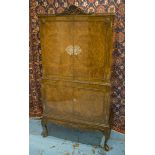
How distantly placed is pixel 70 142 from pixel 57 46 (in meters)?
1.41

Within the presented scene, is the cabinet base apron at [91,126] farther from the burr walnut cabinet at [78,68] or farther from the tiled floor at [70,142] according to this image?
the tiled floor at [70,142]

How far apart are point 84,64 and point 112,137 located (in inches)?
49.9

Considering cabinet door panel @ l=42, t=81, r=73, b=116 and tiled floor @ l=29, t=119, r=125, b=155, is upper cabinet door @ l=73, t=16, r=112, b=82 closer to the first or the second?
cabinet door panel @ l=42, t=81, r=73, b=116

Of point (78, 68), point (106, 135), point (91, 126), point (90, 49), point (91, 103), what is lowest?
point (106, 135)

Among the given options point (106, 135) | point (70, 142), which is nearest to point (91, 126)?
point (106, 135)

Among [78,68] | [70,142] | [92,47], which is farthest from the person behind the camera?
[70,142]

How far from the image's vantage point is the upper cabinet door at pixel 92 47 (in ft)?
7.92

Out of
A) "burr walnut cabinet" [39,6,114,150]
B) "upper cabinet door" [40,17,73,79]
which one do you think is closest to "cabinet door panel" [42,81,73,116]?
"burr walnut cabinet" [39,6,114,150]

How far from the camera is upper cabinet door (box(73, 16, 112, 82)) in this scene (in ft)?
7.92

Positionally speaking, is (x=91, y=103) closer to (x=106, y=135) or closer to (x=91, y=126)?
(x=91, y=126)

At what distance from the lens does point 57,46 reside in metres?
2.65
